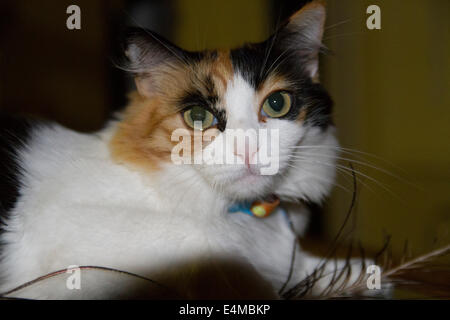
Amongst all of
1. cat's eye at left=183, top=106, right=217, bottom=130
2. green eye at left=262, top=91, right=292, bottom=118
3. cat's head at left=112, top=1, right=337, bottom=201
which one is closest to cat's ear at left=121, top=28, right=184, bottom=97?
cat's head at left=112, top=1, right=337, bottom=201

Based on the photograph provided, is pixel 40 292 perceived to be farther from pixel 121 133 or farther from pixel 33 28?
pixel 33 28

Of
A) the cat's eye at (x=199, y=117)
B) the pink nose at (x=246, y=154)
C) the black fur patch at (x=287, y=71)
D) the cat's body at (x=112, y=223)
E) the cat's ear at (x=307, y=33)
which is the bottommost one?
the cat's body at (x=112, y=223)

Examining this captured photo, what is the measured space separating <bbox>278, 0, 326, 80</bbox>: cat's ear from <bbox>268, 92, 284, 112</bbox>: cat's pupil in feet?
0.57

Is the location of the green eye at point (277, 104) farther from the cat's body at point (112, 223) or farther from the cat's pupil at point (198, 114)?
the cat's body at point (112, 223)

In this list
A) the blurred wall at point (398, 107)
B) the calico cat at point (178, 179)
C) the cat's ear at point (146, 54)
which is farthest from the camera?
the blurred wall at point (398, 107)

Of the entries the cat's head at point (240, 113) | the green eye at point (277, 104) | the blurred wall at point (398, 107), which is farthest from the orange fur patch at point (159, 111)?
the blurred wall at point (398, 107)

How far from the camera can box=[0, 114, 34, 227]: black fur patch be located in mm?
902

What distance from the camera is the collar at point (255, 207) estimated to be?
96 cm

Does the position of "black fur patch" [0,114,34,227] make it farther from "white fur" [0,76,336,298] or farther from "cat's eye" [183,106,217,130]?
"cat's eye" [183,106,217,130]

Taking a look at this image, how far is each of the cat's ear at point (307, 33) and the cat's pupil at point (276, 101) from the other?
0.17 meters

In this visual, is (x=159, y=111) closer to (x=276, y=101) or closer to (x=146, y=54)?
(x=146, y=54)

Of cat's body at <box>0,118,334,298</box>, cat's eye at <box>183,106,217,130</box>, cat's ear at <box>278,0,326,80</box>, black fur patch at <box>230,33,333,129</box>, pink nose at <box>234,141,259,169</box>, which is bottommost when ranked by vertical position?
cat's body at <box>0,118,334,298</box>

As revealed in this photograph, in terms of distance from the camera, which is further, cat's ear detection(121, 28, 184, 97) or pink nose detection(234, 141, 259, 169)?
cat's ear detection(121, 28, 184, 97)

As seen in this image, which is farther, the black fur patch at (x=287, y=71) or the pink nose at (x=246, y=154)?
the black fur patch at (x=287, y=71)
